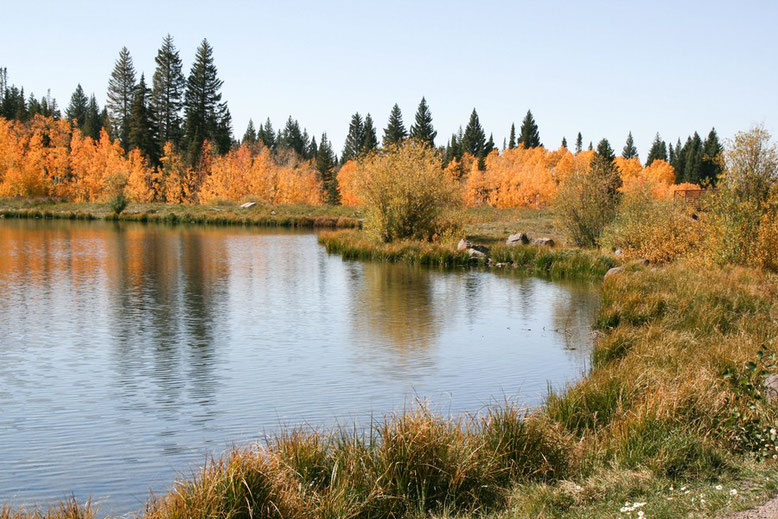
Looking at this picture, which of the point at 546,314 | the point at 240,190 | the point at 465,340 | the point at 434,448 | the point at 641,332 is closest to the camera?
the point at 434,448

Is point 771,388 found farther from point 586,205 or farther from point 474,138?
point 474,138

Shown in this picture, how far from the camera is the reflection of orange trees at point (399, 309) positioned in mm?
17281

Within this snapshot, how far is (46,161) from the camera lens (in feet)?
277

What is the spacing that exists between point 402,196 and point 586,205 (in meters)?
9.69

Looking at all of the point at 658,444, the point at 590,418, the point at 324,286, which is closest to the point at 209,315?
the point at 324,286

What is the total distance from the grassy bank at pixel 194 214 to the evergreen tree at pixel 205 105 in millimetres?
21521

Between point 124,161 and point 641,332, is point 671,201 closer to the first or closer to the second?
point 641,332

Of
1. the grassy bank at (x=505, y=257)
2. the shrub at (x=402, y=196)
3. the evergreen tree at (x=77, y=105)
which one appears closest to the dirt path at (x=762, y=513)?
the grassy bank at (x=505, y=257)

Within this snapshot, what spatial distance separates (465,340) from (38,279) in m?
17.0

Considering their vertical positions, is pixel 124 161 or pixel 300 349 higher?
pixel 124 161

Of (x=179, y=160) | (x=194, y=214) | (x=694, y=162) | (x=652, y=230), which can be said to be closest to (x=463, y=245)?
(x=652, y=230)

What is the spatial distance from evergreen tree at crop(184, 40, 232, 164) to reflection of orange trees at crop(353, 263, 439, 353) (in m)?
66.2

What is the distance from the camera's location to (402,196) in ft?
120

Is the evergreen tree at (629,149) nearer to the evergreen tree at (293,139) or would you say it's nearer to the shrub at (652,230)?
the evergreen tree at (293,139)
